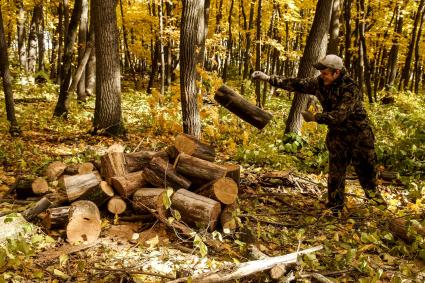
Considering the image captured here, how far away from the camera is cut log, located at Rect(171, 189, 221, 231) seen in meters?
4.64

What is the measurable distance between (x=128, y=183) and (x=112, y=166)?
353 mm

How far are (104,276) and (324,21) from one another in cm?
732

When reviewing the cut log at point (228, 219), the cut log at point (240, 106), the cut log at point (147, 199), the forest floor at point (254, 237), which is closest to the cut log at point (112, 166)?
the cut log at point (147, 199)

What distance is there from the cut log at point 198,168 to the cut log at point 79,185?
43.8 inches

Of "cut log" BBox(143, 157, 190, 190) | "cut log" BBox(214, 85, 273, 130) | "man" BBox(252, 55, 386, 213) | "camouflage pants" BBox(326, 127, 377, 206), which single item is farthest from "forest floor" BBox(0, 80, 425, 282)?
"cut log" BBox(214, 85, 273, 130)

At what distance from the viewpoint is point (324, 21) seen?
8586 mm

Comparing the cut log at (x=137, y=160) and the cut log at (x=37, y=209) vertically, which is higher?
the cut log at (x=137, y=160)

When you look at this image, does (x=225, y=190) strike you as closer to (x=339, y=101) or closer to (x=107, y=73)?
(x=339, y=101)

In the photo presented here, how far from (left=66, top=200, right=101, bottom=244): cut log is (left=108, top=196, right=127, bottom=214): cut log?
1.19 feet

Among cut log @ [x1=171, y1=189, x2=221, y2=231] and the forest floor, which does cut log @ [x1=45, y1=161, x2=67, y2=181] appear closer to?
the forest floor

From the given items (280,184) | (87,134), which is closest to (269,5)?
(87,134)

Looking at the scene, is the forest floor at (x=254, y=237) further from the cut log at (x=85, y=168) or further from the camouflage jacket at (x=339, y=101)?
the camouflage jacket at (x=339, y=101)

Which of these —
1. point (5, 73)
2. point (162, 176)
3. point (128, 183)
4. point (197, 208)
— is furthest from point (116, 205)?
point (5, 73)

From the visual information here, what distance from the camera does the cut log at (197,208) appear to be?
464cm
